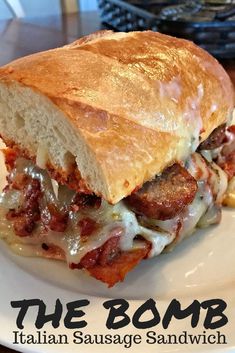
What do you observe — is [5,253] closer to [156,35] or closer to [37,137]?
[37,137]

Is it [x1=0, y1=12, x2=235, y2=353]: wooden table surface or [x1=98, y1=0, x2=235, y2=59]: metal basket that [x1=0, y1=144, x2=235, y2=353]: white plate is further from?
[x1=0, y1=12, x2=235, y2=353]: wooden table surface

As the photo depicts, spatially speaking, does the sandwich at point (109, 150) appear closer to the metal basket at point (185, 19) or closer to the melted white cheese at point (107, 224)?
the melted white cheese at point (107, 224)

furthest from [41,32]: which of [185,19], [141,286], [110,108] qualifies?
[141,286]

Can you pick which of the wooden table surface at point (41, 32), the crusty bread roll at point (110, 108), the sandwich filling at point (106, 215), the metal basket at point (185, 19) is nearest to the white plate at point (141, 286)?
the sandwich filling at point (106, 215)

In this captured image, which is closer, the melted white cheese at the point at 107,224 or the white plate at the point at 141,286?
the white plate at the point at 141,286

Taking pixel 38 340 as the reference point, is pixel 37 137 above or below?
above

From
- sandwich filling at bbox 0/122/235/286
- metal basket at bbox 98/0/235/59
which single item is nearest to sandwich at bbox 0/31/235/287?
sandwich filling at bbox 0/122/235/286

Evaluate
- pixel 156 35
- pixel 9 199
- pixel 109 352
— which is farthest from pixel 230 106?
pixel 109 352

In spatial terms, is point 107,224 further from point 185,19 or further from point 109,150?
point 185,19
